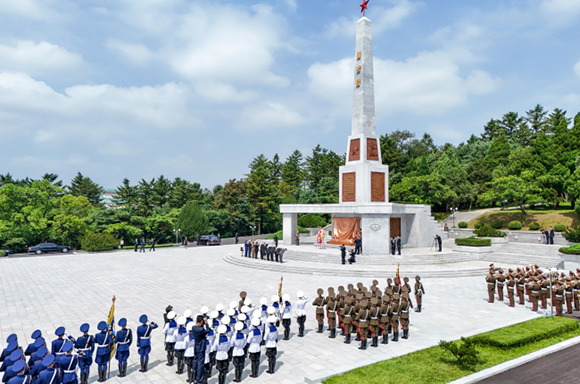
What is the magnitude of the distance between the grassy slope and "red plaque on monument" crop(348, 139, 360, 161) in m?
22.9

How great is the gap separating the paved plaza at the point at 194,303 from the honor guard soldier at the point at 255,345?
238 millimetres

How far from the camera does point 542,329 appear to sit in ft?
33.5

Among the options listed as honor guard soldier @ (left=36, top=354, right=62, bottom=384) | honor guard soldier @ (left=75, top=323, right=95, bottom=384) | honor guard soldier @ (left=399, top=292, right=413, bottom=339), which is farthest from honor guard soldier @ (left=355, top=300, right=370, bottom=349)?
honor guard soldier @ (left=36, top=354, right=62, bottom=384)

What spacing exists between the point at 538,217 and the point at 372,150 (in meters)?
24.4

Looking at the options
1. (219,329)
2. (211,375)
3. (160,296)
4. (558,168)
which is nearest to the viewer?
(219,329)

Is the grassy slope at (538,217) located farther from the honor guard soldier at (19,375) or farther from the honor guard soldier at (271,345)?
the honor guard soldier at (19,375)

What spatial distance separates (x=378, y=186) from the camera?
91.1 ft

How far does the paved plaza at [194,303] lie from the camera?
8.76m

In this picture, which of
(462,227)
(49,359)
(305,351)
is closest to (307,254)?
(305,351)

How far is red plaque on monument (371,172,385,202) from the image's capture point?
27484 mm

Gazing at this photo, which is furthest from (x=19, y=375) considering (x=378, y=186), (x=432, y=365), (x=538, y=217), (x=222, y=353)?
(x=538, y=217)

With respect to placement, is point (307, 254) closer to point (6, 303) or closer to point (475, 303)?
point (475, 303)

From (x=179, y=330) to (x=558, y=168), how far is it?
45.0 m

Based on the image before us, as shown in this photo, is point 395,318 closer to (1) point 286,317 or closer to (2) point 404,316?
(2) point 404,316
